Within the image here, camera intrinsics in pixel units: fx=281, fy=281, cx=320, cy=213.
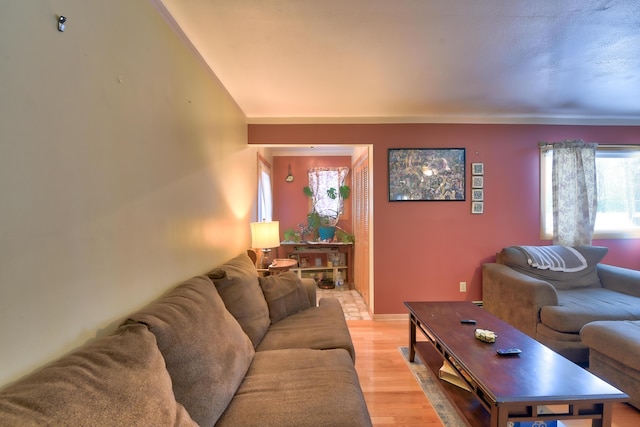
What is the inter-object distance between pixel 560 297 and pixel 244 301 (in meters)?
2.81

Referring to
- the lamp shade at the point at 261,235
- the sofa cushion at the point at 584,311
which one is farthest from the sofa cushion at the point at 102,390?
the sofa cushion at the point at 584,311

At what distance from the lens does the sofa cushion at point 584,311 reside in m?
2.17

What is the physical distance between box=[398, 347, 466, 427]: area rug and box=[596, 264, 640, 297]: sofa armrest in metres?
2.16

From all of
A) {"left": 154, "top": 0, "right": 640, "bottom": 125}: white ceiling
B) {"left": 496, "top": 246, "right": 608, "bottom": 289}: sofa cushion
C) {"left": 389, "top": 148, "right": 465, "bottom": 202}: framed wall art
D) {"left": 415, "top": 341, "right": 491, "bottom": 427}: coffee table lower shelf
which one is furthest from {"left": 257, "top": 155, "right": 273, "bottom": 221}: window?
{"left": 496, "top": 246, "right": 608, "bottom": 289}: sofa cushion

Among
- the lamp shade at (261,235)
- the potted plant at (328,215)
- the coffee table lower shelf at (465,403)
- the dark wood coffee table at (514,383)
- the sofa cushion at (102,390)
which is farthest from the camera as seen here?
the potted plant at (328,215)

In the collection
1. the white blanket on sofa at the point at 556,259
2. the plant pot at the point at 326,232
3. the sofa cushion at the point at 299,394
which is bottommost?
the sofa cushion at the point at 299,394

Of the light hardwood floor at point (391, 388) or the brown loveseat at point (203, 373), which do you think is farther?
the light hardwood floor at point (391, 388)

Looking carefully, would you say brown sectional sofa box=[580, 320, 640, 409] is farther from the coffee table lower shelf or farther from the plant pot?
the plant pot

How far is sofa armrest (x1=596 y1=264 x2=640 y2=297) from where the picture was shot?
2.60 meters

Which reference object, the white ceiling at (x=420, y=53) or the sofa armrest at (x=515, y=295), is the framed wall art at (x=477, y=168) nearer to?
the white ceiling at (x=420, y=53)

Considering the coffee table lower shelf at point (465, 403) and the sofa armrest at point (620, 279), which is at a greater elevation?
the sofa armrest at point (620, 279)

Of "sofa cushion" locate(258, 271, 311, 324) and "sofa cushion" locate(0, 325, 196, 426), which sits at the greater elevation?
"sofa cushion" locate(0, 325, 196, 426)

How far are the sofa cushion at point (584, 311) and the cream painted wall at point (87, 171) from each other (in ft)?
9.03

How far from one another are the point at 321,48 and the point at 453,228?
249 centimetres
